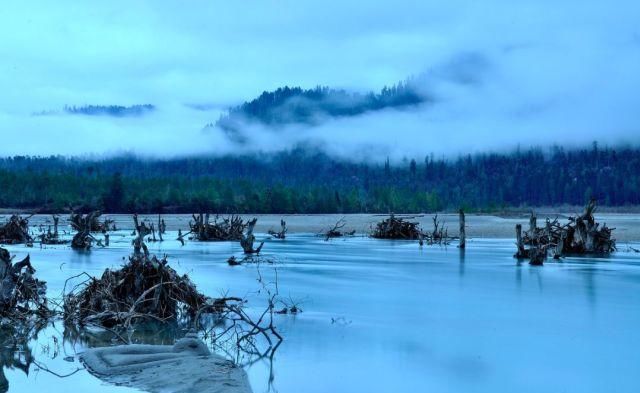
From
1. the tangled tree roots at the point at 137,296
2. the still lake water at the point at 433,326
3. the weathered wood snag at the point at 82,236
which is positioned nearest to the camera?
the still lake water at the point at 433,326

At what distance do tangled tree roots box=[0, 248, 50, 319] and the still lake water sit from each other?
81 cm

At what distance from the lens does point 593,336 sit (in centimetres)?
1591

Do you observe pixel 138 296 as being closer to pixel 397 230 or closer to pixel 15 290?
pixel 15 290

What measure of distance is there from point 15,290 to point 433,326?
8.69 metres

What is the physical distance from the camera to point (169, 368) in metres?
11.2

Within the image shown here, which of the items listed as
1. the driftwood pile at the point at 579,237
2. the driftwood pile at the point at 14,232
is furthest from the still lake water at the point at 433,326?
the driftwood pile at the point at 14,232

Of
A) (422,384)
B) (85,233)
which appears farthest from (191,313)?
(85,233)

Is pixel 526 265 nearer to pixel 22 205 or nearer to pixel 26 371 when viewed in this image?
pixel 26 371

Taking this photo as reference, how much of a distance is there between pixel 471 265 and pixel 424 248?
1266 centimetres

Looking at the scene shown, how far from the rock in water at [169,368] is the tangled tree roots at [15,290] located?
390 cm

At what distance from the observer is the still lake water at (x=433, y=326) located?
11.8 meters

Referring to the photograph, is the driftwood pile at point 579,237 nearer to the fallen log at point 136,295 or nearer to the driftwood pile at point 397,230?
the driftwood pile at point 397,230

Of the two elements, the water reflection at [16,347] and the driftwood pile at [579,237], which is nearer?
the water reflection at [16,347]

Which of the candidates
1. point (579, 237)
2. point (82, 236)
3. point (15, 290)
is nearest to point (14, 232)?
point (82, 236)
